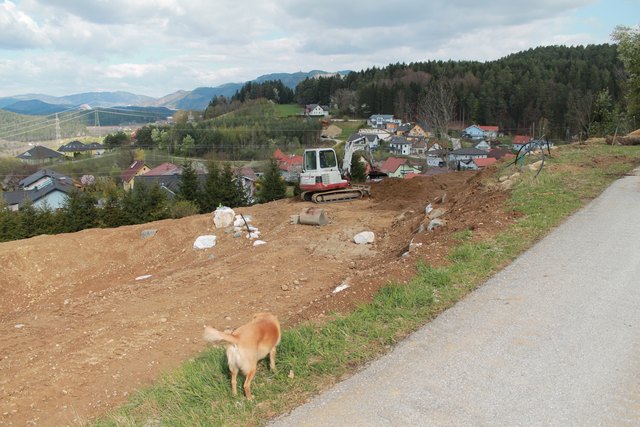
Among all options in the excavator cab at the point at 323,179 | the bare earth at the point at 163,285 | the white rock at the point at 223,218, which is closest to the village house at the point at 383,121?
the excavator cab at the point at 323,179

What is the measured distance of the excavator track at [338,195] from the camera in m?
19.4

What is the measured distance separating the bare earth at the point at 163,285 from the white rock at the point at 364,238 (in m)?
0.25

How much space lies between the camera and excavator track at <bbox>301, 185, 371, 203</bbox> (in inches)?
762

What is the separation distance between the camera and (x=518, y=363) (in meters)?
4.49

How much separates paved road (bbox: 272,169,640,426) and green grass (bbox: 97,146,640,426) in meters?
0.21

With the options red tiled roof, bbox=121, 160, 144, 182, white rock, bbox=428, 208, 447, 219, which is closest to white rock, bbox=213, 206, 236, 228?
white rock, bbox=428, 208, 447, 219

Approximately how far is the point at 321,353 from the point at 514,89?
94.5m

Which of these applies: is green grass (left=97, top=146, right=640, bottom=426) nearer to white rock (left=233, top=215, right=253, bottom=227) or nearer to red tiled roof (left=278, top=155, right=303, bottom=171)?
white rock (left=233, top=215, right=253, bottom=227)

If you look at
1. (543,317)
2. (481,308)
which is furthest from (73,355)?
(543,317)

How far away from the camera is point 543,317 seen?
5.42 m

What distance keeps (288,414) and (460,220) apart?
23.5 ft

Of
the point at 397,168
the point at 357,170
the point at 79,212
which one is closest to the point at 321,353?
the point at 79,212

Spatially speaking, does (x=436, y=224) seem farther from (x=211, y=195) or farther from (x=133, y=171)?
(x=133, y=171)

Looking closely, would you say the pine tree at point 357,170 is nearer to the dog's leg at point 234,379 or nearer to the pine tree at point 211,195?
the pine tree at point 211,195
